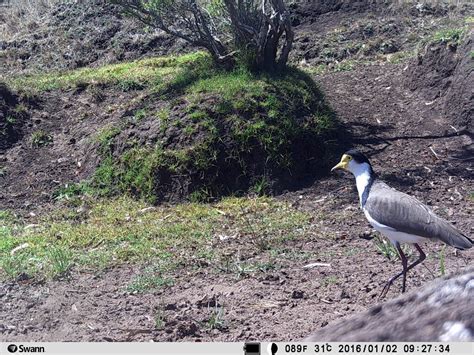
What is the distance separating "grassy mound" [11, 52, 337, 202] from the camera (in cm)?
887

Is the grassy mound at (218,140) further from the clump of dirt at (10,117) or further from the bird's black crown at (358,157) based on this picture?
the bird's black crown at (358,157)

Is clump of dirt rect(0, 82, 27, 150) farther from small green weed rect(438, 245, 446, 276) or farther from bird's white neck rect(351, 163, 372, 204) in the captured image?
small green weed rect(438, 245, 446, 276)

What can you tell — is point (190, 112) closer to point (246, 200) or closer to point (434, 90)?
point (246, 200)

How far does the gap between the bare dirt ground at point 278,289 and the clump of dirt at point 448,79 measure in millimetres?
1109

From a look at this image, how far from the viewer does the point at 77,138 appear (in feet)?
34.8

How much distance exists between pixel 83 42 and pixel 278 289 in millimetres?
10379

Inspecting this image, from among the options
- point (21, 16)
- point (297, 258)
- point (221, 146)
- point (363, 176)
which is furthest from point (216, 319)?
point (21, 16)

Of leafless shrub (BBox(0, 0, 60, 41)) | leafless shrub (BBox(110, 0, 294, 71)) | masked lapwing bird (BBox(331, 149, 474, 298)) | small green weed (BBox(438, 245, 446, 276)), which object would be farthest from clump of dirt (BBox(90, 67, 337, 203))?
leafless shrub (BBox(0, 0, 60, 41))

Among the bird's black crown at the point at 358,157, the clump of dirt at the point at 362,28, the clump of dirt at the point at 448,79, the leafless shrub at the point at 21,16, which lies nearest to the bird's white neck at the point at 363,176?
the bird's black crown at the point at 358,157

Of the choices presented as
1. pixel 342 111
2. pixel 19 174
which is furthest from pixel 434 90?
pixel 19 174

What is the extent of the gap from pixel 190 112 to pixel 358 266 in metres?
3.48

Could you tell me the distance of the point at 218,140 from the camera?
29.7ft

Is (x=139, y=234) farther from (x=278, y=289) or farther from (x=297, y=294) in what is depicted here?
(x=297, y=294)

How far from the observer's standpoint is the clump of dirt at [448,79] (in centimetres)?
1012
